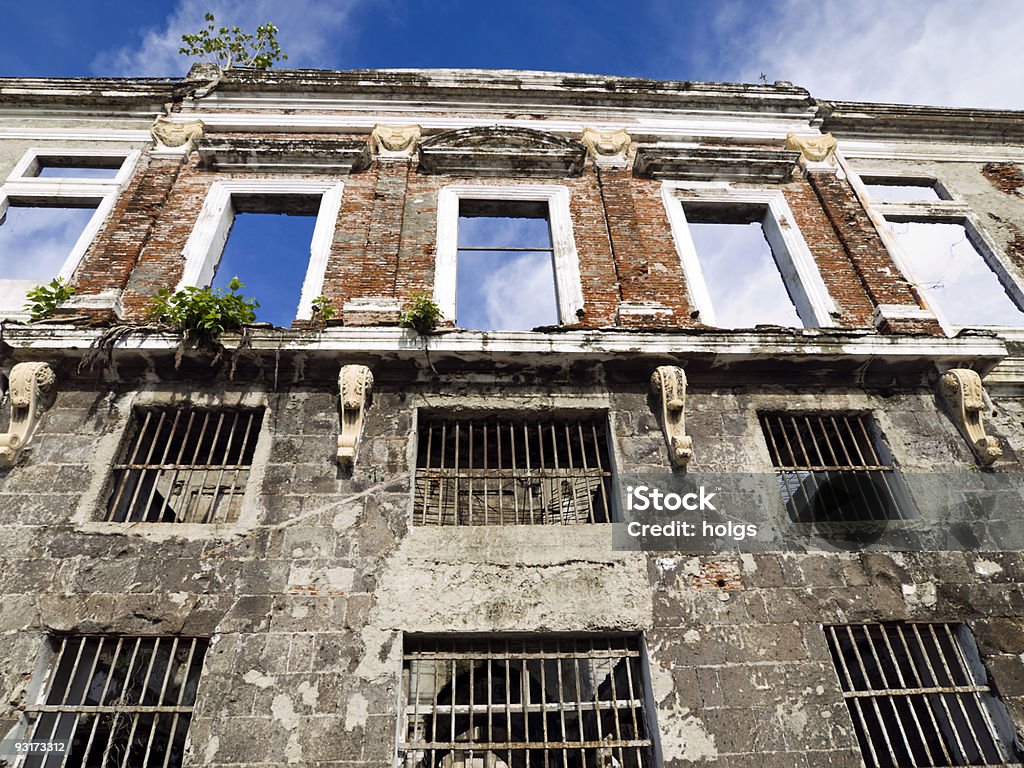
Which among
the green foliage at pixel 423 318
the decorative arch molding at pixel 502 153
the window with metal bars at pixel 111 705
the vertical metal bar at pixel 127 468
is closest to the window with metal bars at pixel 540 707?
the window with metal bars at pixel 111 705

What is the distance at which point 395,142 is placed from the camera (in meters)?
8.66

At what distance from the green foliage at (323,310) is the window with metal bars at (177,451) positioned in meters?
1.20

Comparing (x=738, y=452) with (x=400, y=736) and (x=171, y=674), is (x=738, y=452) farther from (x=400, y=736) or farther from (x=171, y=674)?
(x=171, y=674)

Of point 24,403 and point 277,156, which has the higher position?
point 277,156

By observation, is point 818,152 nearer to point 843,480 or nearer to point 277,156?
point 843,480

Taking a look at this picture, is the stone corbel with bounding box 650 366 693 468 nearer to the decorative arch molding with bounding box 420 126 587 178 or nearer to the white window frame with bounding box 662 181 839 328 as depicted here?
the white window frame with bounding box 662 181 839 328

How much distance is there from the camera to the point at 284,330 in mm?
5973

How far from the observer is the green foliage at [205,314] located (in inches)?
230

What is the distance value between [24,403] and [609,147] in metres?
7.68

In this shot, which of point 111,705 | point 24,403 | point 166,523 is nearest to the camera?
point 111,705

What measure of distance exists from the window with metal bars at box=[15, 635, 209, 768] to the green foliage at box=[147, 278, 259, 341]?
277 cm

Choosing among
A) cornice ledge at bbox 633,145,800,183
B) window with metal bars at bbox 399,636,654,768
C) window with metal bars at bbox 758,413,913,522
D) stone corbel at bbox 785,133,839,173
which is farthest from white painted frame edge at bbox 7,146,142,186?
stone corbel at bbox 785,133,839,173

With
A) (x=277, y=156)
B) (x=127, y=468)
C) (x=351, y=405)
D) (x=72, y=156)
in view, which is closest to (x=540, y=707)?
(x=351, y=405)

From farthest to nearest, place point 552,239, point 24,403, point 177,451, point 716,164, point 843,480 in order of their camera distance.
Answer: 1. point 716,164
2. point 552,239
3. point 177,451
4. point 843,480
5. point 24,403
